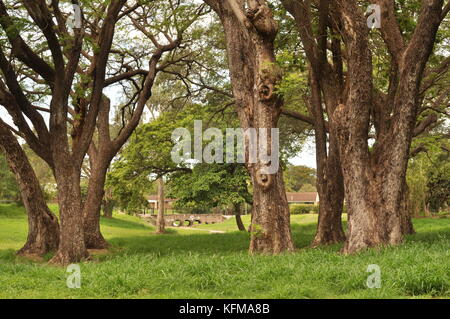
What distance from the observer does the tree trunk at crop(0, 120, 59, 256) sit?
1540cm

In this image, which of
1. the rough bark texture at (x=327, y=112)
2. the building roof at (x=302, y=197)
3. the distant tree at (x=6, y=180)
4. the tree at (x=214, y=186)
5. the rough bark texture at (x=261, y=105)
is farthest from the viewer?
the building roof at (x=302, y=197)

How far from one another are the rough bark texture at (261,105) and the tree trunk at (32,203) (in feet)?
24.1

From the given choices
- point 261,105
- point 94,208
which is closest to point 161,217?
point 94,208

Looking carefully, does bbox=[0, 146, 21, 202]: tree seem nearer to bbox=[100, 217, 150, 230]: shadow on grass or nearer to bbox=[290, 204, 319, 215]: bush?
bbox=[100, 217, 150, 230]: shadow on grass

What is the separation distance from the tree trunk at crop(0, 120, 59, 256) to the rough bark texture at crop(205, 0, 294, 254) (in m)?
7.35

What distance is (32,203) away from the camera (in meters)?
15.9

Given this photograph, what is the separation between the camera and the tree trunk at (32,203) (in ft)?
50.5

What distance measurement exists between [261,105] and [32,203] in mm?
8354

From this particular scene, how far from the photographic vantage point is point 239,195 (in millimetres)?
24656

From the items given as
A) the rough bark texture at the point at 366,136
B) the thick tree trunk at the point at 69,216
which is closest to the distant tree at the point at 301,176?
the thick tree trunk at the point at 69,216

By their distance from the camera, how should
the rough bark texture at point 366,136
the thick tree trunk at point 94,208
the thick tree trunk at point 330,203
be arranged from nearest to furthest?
the rough bark texture at point 366,136 → the thick tree trunk at point 330,203 → the thick tree trunk at point 94,208

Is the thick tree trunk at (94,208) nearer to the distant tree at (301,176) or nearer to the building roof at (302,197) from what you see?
the distant tree at (301,176)

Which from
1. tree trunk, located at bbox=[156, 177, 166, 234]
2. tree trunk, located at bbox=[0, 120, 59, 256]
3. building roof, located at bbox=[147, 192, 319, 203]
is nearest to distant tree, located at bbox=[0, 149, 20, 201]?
tree trunk, located at bbox=[156, 177, 166, 234]
